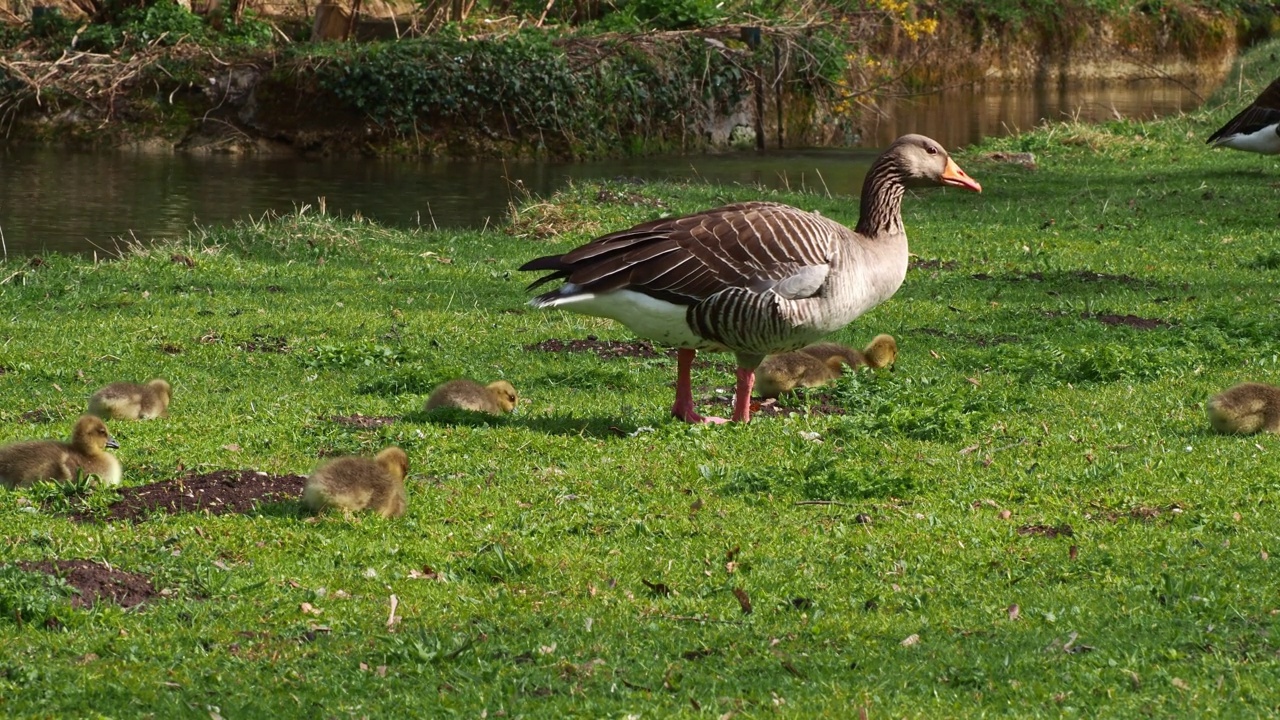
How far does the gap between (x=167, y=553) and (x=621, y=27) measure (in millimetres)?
31831

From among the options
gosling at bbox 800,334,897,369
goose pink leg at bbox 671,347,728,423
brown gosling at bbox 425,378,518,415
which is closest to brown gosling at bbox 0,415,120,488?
brown gosling at bbox 425,378,518,415

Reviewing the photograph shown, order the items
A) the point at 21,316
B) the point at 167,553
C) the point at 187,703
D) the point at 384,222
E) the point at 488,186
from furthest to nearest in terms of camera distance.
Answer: the point at 488,186 → the point at 384,222 → the point at 21,316 → the point at 167,553 → the point at 187,703

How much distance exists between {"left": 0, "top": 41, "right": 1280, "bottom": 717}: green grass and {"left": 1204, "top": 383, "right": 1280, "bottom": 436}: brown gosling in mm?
137

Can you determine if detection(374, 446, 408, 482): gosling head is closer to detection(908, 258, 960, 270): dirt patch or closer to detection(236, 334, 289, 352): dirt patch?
detection(236, 334, 289, 352): dirt patch

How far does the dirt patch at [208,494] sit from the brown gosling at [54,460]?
26cm

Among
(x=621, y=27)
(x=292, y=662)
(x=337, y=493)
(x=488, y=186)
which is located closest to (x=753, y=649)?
(x=292, y=662)

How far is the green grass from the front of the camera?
19.1 ft

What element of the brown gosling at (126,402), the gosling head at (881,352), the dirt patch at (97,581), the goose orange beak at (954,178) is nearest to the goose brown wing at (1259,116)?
the gosling head at (881,352)

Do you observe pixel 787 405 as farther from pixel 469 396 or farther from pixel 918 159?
pixel 469 396

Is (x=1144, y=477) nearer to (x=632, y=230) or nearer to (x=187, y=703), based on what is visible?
(x=632, y=230)

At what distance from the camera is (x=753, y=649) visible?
621 cm

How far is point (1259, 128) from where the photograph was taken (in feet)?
76.0

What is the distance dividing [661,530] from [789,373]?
12.5ft

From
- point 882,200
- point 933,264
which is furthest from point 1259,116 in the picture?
point 882,200
